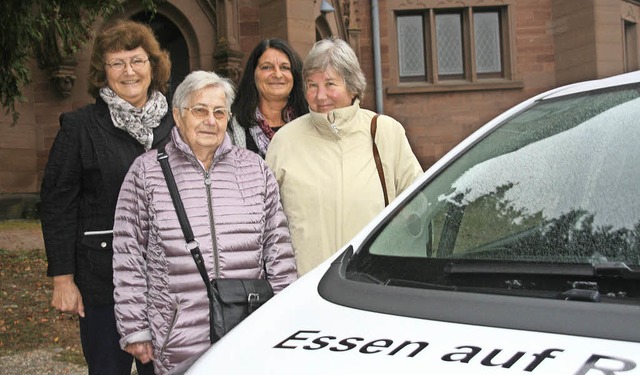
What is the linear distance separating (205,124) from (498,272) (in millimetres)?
1519

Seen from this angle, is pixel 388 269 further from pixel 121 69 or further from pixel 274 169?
pixel 121 69

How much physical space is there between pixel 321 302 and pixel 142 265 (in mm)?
1186

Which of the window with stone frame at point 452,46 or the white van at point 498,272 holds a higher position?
the window with stone frame at point 452,46

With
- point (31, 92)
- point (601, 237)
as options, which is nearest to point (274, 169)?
point (601, 237)

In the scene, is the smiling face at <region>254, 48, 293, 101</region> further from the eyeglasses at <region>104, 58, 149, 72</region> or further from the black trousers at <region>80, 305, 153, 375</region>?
the black trousers at <region>80, 305, 153, 375</region>

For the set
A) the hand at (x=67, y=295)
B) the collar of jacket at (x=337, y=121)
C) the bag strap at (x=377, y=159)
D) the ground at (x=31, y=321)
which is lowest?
the ground at (x=31, y=321)

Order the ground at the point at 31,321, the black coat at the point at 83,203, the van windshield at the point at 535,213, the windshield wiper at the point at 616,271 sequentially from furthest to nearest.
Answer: the ground at the point at 31,321
the black coat at the point at 83,203
the van windshield at the point at 535,213
the windshield wiper at the point at 616,271

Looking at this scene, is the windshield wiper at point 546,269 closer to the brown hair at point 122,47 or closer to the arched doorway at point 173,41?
the brown hair at point 122,47

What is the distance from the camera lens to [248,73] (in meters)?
3.82

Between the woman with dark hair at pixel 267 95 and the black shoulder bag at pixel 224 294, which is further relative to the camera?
the woman with dark hair at pixel 267 95

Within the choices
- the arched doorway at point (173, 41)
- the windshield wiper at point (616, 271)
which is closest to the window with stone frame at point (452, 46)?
the arched doorway at point (173, 41)

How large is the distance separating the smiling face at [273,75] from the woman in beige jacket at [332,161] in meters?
0.34

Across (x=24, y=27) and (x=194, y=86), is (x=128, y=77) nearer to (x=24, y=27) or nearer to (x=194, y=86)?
(x=194, y=86)

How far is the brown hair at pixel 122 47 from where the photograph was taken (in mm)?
3291
